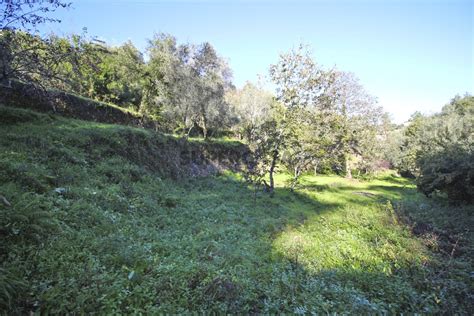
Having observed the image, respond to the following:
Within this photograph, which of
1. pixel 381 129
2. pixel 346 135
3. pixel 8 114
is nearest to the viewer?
pixel 8 114

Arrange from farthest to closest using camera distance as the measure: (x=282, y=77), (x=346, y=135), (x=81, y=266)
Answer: (x=346, y=135) → (x=282, y=77) → (x=81, y=266)

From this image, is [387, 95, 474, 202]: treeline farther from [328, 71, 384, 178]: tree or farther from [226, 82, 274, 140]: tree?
[226, 82, 274, 140]: tree

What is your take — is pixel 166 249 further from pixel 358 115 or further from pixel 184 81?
pixel 358 115

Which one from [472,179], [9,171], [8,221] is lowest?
[8,221]

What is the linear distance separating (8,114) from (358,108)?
35339 millimetres

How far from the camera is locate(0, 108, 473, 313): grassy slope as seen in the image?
391 centimetres

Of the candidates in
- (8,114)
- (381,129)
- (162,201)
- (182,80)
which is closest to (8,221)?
(162,201)

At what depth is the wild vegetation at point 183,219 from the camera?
4.21 m

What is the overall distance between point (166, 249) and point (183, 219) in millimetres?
3058

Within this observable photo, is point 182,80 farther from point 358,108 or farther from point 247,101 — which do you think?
point 358,108

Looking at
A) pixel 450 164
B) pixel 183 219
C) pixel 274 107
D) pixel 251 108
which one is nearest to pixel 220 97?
pixel 274 107

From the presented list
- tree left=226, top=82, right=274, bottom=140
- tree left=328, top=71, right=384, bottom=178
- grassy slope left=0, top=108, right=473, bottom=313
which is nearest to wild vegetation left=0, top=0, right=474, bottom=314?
grassy slope left=0, top=108, right=473, bottom=313

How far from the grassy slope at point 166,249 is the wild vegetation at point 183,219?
4 cm

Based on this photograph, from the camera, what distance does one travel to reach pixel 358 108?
3153cm
